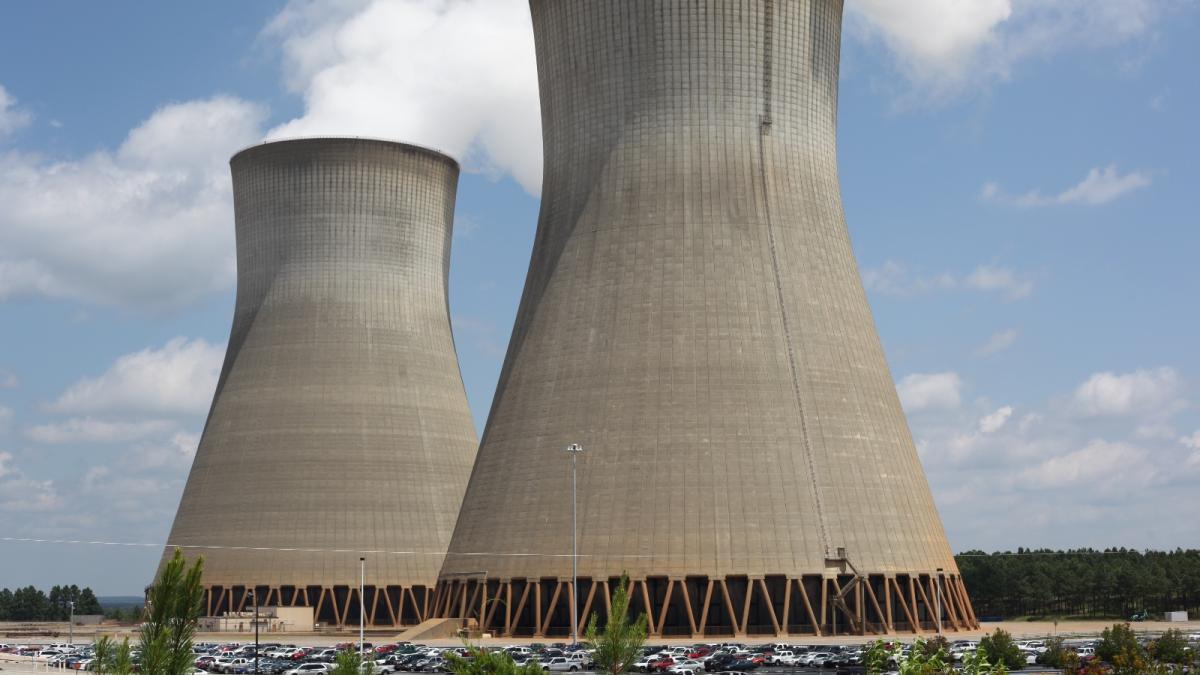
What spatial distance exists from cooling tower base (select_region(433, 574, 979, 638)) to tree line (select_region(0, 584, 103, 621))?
83592mm

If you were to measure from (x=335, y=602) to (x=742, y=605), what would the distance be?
24616mm

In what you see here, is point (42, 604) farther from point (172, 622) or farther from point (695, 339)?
point (172, 622)

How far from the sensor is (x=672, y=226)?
140 ft

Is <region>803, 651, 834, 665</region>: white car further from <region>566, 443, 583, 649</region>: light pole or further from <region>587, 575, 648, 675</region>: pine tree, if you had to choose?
<region>587, 575, 648, 675</region>: pine tree

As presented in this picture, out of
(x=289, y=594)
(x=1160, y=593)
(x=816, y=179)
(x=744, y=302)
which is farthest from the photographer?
(x=1160, y=593)

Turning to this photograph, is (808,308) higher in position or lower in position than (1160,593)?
higher

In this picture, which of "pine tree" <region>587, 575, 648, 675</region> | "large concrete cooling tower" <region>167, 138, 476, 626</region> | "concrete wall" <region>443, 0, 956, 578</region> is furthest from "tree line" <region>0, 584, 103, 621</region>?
"pine tree" <region>587, 575, 648, 675</region>

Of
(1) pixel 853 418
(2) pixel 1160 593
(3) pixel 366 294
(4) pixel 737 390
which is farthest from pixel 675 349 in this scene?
(2) pixel 1160 593

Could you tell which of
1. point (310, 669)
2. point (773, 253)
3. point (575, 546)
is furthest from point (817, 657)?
point (310, 669)

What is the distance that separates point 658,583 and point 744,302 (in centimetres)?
875

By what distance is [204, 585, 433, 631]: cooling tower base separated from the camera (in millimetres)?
58375

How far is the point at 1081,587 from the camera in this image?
303 ft

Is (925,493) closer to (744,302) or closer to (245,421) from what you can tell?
(744,302)

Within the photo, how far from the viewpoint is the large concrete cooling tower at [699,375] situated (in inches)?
1560
